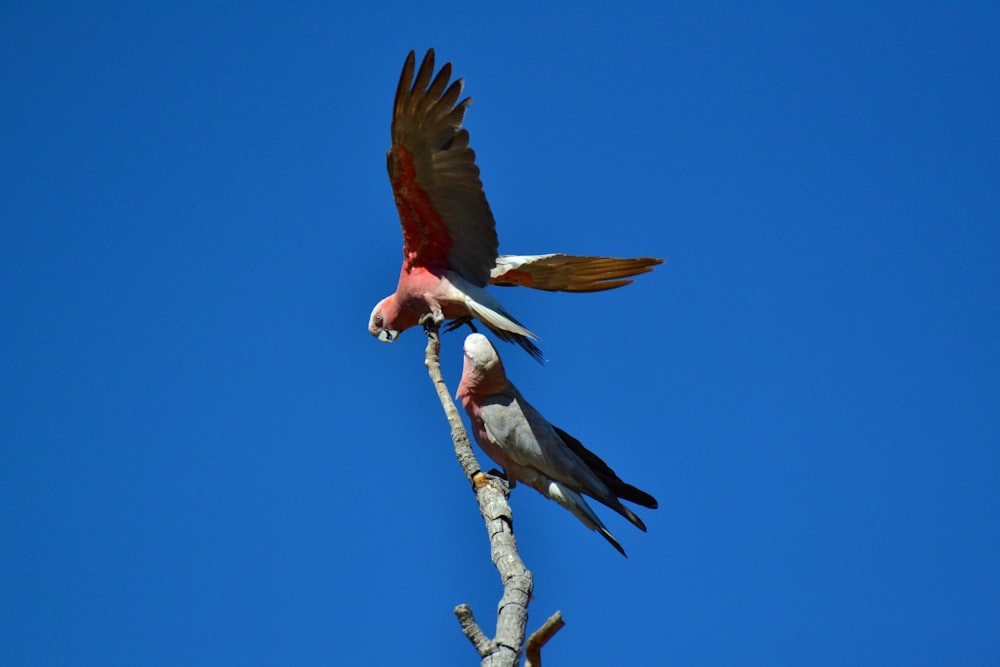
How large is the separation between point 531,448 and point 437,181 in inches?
80.0

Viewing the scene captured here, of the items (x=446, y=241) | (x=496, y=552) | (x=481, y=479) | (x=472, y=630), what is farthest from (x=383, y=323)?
(x=472, y=630)

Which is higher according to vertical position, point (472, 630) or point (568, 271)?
point (568, 271)

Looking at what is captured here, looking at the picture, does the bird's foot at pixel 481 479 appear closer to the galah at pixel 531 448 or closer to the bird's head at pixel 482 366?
the galah at pixel 531 448

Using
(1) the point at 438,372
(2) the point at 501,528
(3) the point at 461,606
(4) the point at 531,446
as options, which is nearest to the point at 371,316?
(1) the point at 438,372

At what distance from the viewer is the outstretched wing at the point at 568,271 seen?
810 centimetres

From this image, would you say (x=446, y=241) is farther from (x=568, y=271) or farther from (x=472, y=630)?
(x=472, y=630)

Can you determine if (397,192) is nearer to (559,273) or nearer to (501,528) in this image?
(559,273)

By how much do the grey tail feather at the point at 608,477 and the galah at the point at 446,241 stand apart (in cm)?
74

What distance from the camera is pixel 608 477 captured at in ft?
24.4

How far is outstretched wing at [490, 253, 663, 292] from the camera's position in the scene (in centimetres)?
810

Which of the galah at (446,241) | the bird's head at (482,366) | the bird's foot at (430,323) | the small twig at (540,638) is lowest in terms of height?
the small twig at (540,638)

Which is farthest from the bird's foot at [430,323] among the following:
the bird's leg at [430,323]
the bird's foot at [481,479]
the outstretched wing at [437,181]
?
the bird's foot at [481,479]

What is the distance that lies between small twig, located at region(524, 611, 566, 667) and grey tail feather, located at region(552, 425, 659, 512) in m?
2.05

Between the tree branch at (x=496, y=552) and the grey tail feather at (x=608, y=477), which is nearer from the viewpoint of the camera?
the tree branch at (x=496, y=552)
